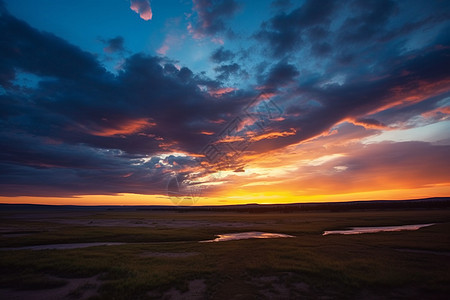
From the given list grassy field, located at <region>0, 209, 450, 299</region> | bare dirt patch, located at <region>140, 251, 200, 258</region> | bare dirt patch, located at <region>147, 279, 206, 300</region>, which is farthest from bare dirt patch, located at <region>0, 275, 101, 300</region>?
bare dirt patch, located at <region>140, 251, 200, 258</region>

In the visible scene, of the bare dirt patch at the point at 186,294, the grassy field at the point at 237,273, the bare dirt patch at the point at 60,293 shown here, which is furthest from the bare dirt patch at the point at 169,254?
the bare dirt patch at the point at 186,294

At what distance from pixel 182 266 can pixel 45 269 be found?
1031cm

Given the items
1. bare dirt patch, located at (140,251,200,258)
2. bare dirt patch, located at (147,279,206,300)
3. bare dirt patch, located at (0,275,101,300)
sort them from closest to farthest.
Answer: bare dirt patch, located at (147,279,206,300)
bare dirt patch, located at (0,275,101,300)
bare dirt patch, located at (140,251,200,258)

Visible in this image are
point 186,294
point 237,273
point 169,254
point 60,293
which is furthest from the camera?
point 169,254

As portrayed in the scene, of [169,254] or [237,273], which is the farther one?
[169,254]

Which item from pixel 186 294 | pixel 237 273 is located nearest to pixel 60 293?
pixel 186 294

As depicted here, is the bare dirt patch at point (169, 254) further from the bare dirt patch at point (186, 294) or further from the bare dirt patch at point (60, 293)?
the bare dirt patch at point (186, 294)

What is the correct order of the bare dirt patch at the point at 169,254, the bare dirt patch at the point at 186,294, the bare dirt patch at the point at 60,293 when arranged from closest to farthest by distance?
1. the bare dirt patch at the point at 186,294
2. the bare dirt patch at the point at 60,293
3. the bare dirt patch at the point at 169,254

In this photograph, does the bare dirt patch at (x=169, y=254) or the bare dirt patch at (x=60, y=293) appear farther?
the bare dirt patch at (x=169, y=254)

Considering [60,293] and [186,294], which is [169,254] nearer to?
[60,293]

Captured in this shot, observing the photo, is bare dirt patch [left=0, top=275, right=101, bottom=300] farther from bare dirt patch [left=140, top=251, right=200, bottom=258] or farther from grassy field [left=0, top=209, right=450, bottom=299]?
bare dirt patch [left=140, top=251, right=200, bottom=258]

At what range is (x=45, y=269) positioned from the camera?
16.8 metres

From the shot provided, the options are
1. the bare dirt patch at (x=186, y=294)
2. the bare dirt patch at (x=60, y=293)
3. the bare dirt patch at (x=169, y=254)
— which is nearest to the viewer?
the bare dirt patch at (x=186, y=294)

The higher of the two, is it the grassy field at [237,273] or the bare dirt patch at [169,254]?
the grassy field at [237,273]
